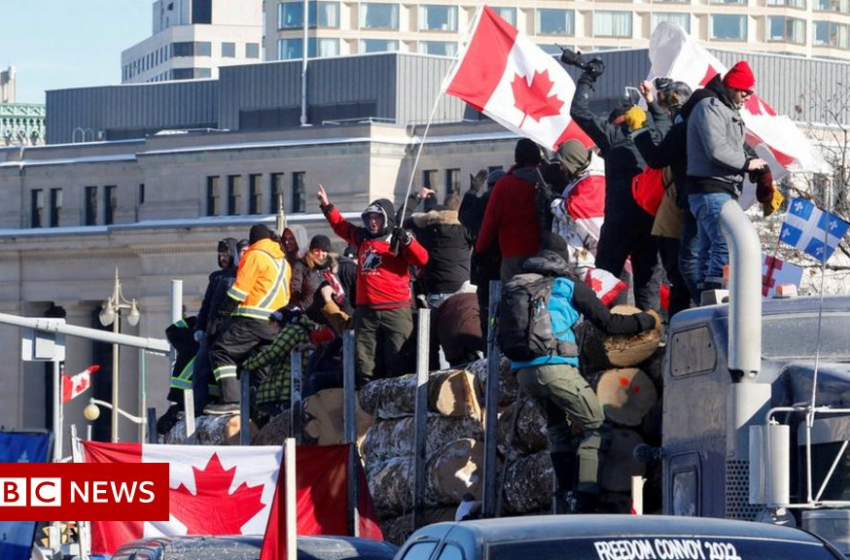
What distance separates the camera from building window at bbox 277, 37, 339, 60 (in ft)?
484

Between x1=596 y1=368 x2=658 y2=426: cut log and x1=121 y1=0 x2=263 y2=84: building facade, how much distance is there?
555 ft

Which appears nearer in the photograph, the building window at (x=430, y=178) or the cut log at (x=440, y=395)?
the cut log at (x=440, y=395)

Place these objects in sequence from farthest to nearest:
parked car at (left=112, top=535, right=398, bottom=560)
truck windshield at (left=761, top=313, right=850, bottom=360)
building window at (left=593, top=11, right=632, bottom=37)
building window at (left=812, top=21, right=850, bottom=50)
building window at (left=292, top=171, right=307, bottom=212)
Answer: building window at (left=812, top=21, right=850, bottom=50), building window at (left=593, top=11, right=632, bottom=37), building window at (left=292, top=171, right=307, bottom=212), parked car at (left=112, top=535, right=398, bottom=560), truck windshield at (left=761, top=313, right=850, bottom=360)

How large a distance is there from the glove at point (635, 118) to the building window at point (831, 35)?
5411 inches

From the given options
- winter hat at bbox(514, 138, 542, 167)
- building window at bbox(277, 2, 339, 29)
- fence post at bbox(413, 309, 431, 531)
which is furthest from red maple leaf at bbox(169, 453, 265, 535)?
building window at bbox(277, 2, 339, 29)

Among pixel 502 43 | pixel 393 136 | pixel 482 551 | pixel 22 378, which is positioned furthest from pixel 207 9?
pixel 482 551

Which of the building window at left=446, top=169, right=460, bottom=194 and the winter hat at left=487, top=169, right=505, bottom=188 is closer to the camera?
the winter hat at left=487, top=169, right=505, bottom=188

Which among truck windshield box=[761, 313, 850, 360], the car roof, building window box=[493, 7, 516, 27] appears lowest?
the car roof

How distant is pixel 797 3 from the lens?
152m

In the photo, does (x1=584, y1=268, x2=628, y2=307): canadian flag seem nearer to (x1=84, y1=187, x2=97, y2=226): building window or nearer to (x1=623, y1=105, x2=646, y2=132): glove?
(x1=623, y1=105, x2=646, y2=132): glove

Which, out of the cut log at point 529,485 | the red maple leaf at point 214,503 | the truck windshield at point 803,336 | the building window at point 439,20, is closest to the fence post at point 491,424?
the cut log at point 529,485

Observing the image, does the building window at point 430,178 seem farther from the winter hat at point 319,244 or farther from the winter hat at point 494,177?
the winter hat at point 494,177

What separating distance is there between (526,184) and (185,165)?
9007 cm

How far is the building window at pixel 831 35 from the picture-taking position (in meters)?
153
